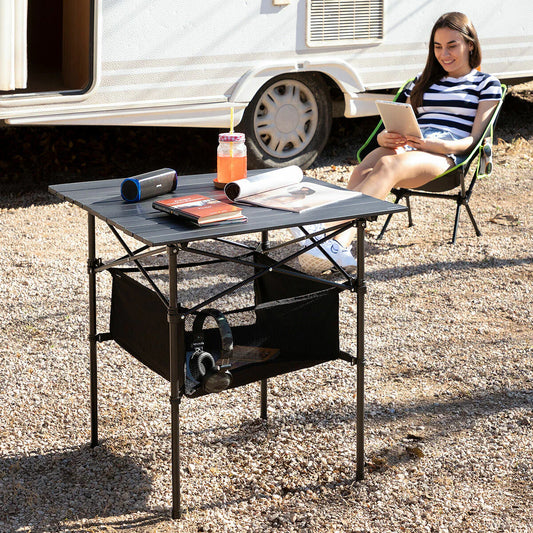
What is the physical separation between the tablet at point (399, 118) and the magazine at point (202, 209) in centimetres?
239

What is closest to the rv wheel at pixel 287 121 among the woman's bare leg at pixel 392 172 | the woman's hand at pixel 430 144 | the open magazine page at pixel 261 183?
the woman's bare leg at pixel 392 172

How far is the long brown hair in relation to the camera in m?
5.61

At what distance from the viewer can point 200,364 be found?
308 cm

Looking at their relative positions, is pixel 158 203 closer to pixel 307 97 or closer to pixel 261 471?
pixel 261 471

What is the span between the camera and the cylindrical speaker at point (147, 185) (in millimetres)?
3221

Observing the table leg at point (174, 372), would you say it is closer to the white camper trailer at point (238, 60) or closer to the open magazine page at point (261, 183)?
the open magazine page at point (261, 183)

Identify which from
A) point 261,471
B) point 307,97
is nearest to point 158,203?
point 261,471

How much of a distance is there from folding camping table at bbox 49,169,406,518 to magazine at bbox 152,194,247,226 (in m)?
0.03

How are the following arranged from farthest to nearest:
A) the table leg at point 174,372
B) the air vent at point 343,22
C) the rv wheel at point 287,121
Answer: the rv wheel at point 287,121, the air vent at point 343,22, the table leg at point 174,372

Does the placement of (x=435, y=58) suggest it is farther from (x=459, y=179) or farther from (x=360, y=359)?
(x=360, y=359)

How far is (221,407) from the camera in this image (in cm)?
377

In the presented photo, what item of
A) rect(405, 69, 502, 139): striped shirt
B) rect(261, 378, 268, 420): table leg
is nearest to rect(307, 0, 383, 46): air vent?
rect(405, 69, 502, 139): striped shirt

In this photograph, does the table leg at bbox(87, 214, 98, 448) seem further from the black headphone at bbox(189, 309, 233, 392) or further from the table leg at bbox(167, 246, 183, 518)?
the table leg at bbox(167, 246, 183, 518)

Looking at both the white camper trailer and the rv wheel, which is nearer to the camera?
the white camper trailer
